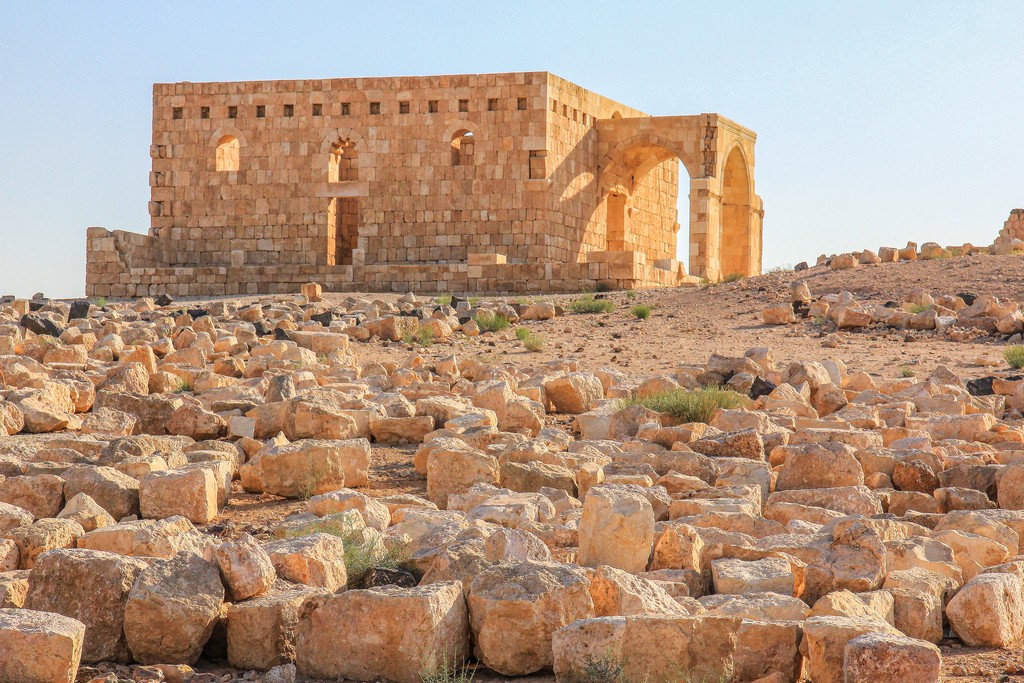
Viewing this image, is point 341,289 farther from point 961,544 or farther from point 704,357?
point 961,544

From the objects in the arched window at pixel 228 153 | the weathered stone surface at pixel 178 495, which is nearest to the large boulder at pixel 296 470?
the weathered stone surface at pixel 178 495

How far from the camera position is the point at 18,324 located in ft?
41.9

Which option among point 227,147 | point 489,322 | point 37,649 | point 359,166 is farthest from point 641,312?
point 227,147

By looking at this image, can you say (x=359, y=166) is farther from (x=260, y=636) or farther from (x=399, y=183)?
(x=260, y=636)

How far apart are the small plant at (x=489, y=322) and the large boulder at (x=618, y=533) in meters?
10.2

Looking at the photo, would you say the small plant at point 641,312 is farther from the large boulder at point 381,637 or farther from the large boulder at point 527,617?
the large boulder at point 381,637

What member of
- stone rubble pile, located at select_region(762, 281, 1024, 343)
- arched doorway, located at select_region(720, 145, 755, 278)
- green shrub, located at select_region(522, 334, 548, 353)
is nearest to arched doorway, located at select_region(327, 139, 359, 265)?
arched doorway, located at select_region(720, 145, 755, 278)

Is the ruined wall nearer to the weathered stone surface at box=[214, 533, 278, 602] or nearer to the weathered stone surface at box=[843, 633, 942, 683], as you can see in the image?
the weathered stone surface at box=[214, 533, 278, 602]

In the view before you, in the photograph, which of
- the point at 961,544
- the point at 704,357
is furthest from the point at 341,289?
the point at 961,544

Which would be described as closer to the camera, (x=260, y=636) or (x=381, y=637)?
(x=381, y=637)

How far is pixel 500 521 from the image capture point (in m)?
4.83

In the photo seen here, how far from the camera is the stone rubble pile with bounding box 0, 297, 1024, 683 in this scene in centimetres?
339

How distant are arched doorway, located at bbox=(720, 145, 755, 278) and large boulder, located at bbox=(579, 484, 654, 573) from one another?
2197 centimetres

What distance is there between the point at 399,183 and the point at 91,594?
831 inches
